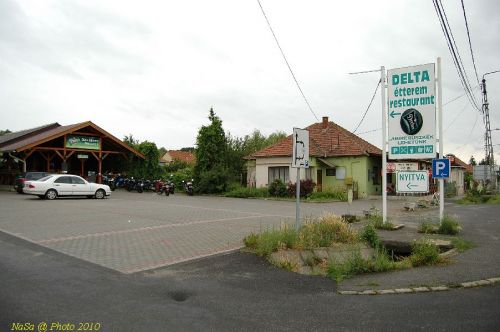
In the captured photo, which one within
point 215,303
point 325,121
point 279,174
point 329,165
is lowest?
point 215,303

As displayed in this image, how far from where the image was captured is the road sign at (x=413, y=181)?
12.9 meters

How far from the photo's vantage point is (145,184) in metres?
34.1

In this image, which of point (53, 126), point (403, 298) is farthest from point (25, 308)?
point (53, 126)

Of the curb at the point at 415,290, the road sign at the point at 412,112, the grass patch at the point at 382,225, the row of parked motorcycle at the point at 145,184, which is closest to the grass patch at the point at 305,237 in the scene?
the grass patch at the point at 382,225

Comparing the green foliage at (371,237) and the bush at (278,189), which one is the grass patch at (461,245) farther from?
the bush at (278,189)

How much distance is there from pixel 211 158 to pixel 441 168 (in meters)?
23.0

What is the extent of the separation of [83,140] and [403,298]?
32.7 m

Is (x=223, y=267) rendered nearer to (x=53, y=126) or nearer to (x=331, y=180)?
(x=331, y=180)

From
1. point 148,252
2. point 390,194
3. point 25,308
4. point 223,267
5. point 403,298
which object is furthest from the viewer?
point 390,194

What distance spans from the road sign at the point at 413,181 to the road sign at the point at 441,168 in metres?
0.49

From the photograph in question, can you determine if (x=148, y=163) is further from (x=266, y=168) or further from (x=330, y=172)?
(x=330, y=172)

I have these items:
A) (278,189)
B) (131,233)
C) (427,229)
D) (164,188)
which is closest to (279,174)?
(278,189)

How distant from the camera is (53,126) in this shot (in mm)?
45969

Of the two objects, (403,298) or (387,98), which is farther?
(387,98)
